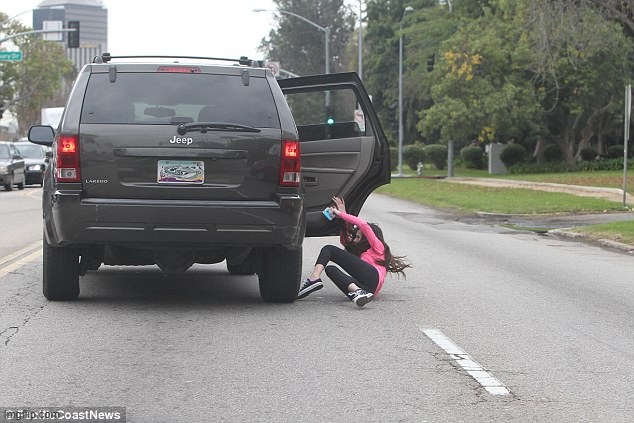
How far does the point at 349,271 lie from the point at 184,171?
205cm

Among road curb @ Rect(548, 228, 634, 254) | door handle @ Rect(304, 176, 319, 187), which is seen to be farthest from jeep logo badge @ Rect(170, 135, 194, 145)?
road curb @ Rect(548, 228, 634, 254)

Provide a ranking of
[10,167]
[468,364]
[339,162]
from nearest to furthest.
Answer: [468,364] < [339,162] < [10,167]

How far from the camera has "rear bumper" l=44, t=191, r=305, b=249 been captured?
8.98m

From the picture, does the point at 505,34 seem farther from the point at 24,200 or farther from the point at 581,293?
the point at 581,293

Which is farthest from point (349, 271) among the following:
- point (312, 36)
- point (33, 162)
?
point (312, 36)

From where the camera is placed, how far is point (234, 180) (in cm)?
916

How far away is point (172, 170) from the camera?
908 cm

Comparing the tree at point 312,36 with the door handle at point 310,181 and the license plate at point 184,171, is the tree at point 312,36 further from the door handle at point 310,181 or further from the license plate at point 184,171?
the license plate at point 184,171

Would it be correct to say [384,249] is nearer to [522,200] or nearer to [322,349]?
[322,349]

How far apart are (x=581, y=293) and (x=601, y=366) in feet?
14.3

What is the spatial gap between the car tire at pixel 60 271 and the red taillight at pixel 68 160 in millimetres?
787

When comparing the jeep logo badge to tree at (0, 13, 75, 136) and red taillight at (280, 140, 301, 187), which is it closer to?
red taillight at (280, 140, 301, 187)

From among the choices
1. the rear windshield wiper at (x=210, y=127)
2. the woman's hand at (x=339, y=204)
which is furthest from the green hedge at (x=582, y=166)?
the rear windshield wiper at (x=210, y=127)

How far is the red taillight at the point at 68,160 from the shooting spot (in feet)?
29.6
